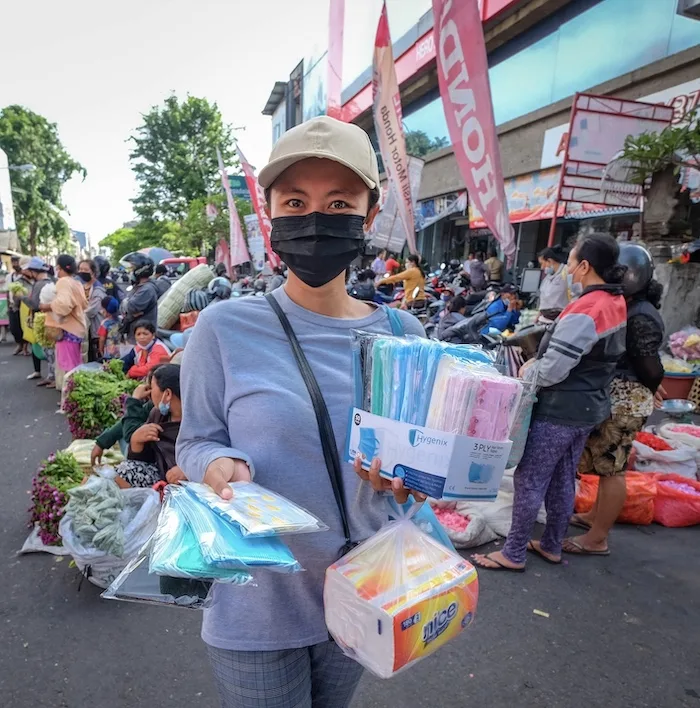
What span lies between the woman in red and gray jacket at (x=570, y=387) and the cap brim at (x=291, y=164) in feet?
6.25

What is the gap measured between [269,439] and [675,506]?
3956 mm

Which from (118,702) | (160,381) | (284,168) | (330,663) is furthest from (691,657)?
(160,381)

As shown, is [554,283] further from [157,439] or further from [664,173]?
[157,439]

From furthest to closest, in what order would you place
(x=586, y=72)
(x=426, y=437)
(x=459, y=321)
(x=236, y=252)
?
(x=236, y=252), (x=586, y=72), (x=459, y=321), (x=426, y=437)

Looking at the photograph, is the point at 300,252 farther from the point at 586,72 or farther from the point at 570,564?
the point at 586,72

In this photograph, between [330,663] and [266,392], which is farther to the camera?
[330,663]

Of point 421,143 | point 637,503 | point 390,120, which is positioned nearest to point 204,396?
point 637,503

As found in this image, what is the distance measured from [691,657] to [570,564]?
829 millimetres

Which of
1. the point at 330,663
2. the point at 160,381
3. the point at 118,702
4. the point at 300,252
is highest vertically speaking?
the point at 300,252

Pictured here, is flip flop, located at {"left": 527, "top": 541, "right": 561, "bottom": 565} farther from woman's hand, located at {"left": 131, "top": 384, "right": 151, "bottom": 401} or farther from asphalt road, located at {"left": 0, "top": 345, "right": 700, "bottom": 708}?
woman's hand, located at {"left": 131, "top": 384, "right": 151, "bottom": 401}

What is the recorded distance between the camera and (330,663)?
50.7 inches

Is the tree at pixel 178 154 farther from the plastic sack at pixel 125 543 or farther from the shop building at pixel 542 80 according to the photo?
the plastic sack at pixel 125 543

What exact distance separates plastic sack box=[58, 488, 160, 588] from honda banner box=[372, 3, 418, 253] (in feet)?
17.4

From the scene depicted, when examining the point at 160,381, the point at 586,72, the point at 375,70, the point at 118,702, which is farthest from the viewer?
the point at 586,72
